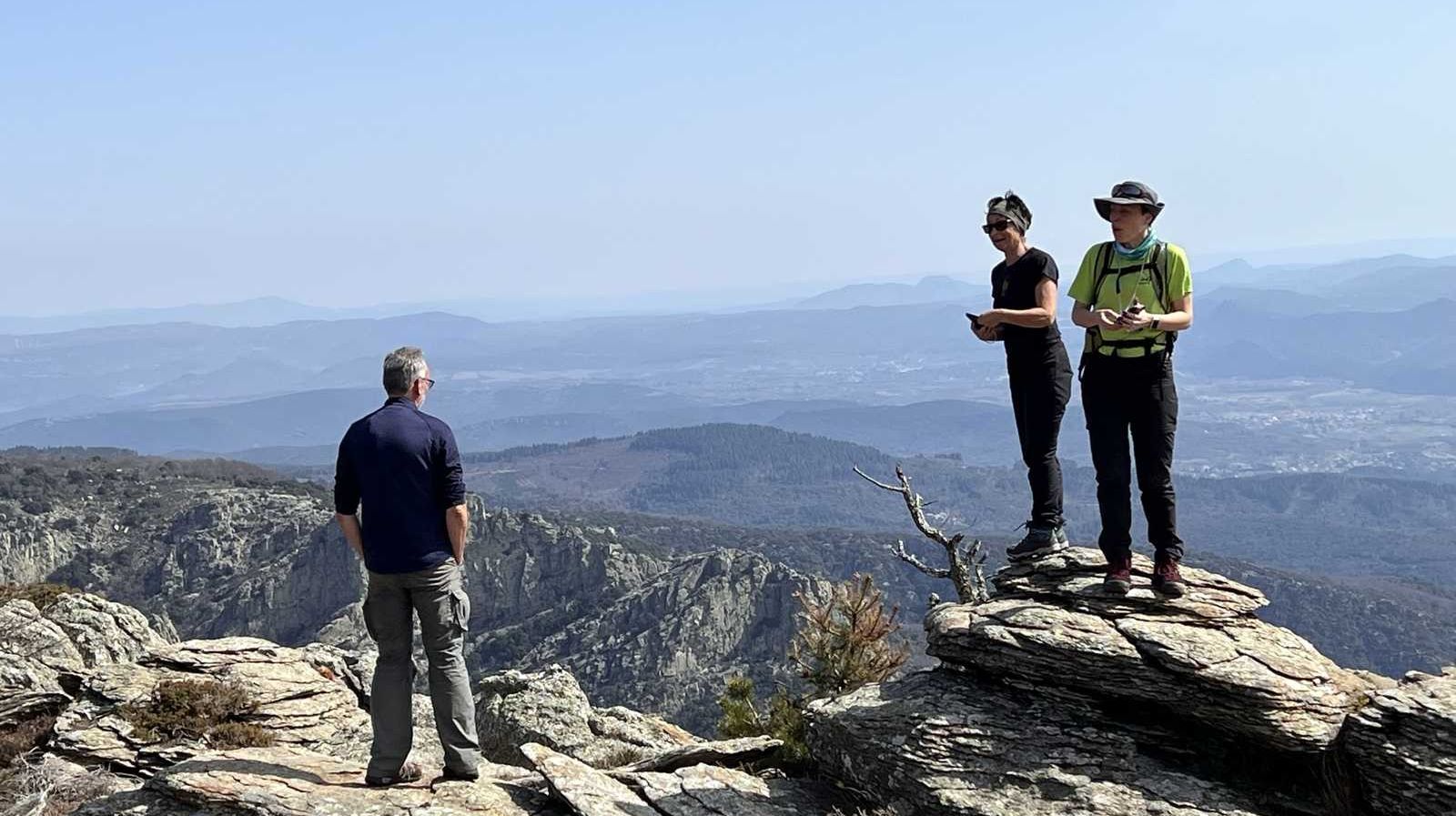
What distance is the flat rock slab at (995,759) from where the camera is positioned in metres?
8.25

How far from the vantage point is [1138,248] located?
30.7 ft

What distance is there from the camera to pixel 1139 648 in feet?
28.9

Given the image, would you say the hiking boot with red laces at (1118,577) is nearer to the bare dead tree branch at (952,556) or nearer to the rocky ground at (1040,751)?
the rocky ground at (1040,751)

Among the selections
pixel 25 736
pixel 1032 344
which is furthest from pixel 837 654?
pixel 25 736

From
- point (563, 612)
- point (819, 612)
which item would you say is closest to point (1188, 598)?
point (819, 612)

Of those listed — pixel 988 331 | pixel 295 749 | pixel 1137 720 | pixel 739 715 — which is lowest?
pixel 739 715

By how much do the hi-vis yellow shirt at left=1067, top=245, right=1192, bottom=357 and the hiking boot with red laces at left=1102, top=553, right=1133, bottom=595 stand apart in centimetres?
207

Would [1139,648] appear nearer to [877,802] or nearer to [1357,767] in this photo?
[1357,767]

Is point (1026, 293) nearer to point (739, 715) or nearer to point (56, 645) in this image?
point (739, 715)

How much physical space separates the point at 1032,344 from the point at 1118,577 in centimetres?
246

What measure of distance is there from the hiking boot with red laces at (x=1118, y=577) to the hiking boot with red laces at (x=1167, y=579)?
27 cm

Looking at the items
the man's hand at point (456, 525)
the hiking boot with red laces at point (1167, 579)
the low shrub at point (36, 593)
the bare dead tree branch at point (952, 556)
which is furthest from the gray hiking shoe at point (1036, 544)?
the low shrub at point (36, 593)

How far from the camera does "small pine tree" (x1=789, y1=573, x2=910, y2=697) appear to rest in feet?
43.6

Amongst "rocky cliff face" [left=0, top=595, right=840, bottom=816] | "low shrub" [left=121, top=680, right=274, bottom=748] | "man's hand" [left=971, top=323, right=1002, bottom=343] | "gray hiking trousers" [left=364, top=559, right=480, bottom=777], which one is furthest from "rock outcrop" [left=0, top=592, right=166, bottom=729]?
"man's hand" [left=971, top=323, right=1002, bottom=343]
